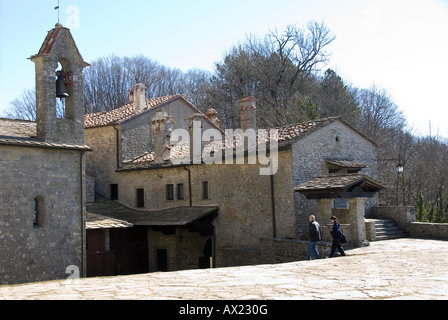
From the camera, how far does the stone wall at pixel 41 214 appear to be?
13094 mm

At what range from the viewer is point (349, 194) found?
47.1 feet

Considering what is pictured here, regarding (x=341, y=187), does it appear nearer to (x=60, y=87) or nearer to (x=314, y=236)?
(x=314, y=236)

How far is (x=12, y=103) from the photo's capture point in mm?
41719

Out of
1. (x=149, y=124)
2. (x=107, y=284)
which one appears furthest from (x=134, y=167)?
(x=107, y=284)

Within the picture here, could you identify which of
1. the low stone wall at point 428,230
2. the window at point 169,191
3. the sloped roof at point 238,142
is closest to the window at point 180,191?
the window at point 169,191

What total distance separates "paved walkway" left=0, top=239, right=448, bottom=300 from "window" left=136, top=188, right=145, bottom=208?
13.1 m

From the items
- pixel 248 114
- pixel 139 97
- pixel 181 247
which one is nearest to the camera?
pixel 248 114

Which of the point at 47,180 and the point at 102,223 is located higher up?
the point at 47,180

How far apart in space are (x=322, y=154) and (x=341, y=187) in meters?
3.56

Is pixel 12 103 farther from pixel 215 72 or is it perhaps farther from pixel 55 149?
pixel 55 149

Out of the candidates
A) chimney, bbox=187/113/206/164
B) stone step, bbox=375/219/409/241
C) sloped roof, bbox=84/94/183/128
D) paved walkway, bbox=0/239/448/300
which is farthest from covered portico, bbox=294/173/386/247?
sloped roof, bbox=84/94/183/128

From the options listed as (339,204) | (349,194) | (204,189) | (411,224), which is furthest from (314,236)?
(204,189)

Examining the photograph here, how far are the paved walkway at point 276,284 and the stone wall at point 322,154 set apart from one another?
19.6 feet
